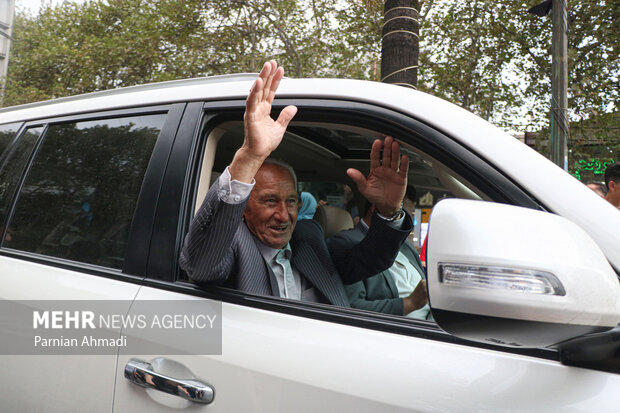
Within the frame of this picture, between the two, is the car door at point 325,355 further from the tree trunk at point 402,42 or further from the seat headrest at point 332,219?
the tree trunk at point 402,42

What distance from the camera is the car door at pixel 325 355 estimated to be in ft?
3.23

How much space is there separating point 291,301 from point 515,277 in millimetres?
606

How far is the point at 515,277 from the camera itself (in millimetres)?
829

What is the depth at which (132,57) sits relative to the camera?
1459 cm

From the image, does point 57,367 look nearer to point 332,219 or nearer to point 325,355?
point 325,355

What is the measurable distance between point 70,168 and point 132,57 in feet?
46.4

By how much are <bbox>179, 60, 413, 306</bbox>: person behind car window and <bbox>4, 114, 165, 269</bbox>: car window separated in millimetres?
332

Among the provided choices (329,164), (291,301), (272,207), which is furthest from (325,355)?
(329,164)

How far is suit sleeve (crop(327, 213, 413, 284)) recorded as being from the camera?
6.73 ft

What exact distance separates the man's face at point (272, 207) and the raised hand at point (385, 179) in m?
0.28

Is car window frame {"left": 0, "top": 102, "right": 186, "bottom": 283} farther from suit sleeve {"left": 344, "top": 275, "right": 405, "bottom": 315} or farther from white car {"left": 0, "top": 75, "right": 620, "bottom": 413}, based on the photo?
suit sleeve {"left": 344, "top": 275, "right": 405, "bottom": 315}

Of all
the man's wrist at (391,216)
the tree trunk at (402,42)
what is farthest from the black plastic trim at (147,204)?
the tree trunk at (402,42)

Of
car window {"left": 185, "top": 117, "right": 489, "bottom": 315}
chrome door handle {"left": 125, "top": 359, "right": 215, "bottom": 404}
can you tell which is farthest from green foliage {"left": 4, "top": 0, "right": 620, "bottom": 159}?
chrome door handle {"left": 125, "top": 359, "right": 215, "bottom": 404}

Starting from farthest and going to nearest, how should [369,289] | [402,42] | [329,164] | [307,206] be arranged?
[402,42] → [329,164] → [307,206] → [369,289]
